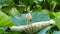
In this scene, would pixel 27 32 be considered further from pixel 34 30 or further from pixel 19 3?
pixel 19 3

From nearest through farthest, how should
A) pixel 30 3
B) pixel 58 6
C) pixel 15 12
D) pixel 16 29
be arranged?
pixel 16 29 → pixel 15 12 → pixel 30 3 → pixel 58 6

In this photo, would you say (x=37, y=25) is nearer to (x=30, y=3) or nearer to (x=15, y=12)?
(x=15, y=12)

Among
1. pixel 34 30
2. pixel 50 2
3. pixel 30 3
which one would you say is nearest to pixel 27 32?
pixel 34 30

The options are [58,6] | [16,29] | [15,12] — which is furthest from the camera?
[58,6]

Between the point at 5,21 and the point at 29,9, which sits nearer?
the point at 5,21

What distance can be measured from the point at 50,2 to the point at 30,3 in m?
0.16

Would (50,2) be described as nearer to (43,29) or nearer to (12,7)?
(12,7)

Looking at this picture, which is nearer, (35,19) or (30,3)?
(35,19)

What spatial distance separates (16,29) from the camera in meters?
0.65

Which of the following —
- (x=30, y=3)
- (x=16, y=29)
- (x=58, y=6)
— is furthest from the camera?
(x=58, y=6)

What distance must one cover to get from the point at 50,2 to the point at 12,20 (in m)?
0.60

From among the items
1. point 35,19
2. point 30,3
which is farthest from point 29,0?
point 35,19

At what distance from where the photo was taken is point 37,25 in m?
0.66

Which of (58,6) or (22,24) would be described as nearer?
(22,24)
